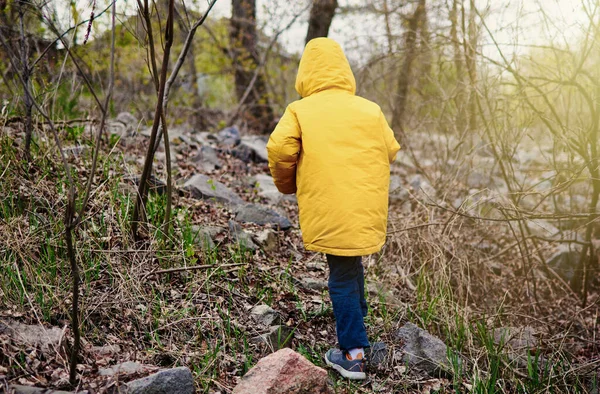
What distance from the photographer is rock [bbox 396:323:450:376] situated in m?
3.38

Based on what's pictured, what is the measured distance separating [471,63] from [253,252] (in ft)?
10.1

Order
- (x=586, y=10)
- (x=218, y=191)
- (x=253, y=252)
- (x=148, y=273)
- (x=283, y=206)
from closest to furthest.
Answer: (x=148, y=273) → (x=586, y=10) → (x=253, y=252) → (x=218, y=191) → (x=283, y=206)

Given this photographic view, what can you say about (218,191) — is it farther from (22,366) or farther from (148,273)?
(22,366)

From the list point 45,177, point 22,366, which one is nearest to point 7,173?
point 45,177

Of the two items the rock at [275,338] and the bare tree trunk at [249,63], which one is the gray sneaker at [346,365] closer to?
the rock at [275,338]

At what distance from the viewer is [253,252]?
14.5 ft

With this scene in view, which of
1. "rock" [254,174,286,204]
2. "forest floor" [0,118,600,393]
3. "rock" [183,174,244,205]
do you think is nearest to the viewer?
"forest floor" [0,118,600,393]

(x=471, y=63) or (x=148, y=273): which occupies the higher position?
(x=471, y=63)

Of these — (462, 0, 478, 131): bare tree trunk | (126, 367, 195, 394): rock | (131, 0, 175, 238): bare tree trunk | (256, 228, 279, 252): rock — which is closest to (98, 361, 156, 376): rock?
(126, 367, 195, 394): rock

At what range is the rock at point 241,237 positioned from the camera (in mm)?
4359

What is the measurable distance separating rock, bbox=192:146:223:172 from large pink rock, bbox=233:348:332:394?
13.4 ft

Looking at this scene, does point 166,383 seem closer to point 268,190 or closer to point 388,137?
point 388,137

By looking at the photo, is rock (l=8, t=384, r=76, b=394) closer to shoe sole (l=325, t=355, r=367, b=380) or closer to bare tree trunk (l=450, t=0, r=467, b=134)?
shoe sole (l=325, t=355, r=367, b=380)

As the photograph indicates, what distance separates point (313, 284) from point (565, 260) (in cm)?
316
